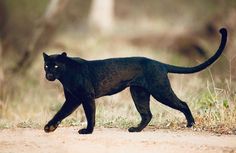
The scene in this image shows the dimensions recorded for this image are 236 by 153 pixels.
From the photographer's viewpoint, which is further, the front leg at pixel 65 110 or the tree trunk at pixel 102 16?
the tree trunk at pixel 102 16

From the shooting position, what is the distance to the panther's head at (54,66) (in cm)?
830

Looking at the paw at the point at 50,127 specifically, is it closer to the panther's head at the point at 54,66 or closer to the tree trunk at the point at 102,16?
the panther's head at the point at 54,66

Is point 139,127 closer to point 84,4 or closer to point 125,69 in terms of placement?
point 125,69

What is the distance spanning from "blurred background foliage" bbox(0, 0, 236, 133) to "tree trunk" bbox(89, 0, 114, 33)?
19 millimetres

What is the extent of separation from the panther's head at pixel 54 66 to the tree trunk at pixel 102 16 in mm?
20737

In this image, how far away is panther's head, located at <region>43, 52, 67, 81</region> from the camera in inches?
327

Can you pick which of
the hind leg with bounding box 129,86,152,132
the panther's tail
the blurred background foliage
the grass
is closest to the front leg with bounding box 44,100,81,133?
the hind leg with bounding box 129,86,152,132

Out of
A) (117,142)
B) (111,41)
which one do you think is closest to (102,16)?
(111,41)

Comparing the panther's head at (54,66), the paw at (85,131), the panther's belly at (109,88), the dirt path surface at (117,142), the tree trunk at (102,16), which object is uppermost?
the tree trunk at (102,16)

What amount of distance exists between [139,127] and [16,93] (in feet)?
24.3

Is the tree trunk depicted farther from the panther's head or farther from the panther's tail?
the panther's head

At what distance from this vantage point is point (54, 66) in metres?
8.31

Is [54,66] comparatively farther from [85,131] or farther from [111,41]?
[111,41]

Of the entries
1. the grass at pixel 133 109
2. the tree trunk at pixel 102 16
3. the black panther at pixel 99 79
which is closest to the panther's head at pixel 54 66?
the black panther at pixel 99 79
